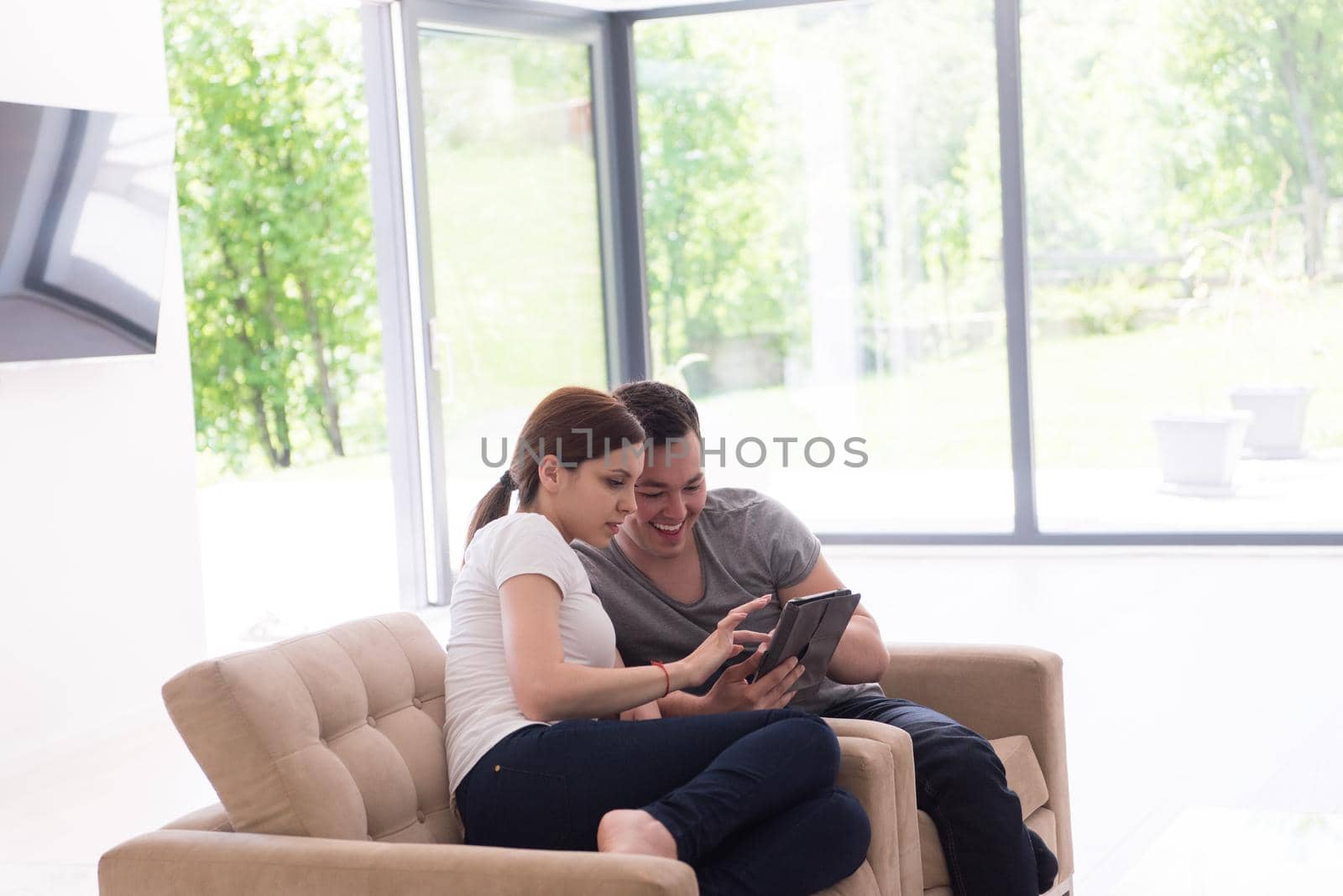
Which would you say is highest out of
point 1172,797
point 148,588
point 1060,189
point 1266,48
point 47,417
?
point 1266,48

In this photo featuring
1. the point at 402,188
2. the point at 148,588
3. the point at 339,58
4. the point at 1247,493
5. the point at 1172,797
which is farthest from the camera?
the point at 339,58

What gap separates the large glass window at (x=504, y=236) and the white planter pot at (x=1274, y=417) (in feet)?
9.45

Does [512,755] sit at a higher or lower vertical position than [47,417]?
lower

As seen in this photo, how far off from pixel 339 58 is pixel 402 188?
5493 millimetres

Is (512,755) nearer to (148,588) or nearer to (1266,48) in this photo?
(148,588)

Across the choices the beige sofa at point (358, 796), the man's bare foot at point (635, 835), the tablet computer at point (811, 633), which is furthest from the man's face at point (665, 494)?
the man's bare foot at point (635, 835)

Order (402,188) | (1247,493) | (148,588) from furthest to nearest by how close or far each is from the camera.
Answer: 1. (1247,493)
2. (402,188)
3. (148,588)

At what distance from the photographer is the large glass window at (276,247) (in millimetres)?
10820

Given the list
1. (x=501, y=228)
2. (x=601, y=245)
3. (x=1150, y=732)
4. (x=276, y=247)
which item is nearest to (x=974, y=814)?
Result: (x=1150, y=732)

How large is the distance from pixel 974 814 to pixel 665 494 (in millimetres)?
748

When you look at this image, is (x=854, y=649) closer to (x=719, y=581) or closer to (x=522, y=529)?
(x=719, y=581)

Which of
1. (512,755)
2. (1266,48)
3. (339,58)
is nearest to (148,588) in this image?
(512,755)

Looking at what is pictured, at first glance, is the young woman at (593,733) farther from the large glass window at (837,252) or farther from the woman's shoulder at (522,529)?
the large glass window at (837,252)

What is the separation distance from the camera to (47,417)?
436 centimetres
